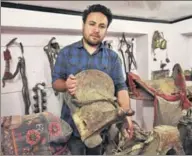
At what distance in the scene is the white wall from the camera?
24.4 inches

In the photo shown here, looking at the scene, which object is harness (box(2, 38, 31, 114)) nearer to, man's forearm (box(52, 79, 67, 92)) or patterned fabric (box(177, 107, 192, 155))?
man's forearm (box(52, 79, 67, 92))

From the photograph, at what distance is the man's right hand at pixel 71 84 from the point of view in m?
0.61

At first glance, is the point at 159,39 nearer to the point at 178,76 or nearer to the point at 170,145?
the point at 178,76

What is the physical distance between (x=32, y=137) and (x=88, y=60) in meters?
0.26

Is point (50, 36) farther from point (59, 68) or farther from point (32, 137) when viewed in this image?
point (32, 137)

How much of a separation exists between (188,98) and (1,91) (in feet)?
1.92

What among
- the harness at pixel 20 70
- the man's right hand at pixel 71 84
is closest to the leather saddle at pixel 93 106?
the man's right hand at pixel 71 84

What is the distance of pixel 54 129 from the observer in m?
0.62

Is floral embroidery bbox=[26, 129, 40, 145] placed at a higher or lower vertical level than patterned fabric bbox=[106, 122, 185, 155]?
higher

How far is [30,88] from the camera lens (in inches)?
25.5

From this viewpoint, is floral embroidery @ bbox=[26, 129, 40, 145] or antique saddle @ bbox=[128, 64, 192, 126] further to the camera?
antique saddle @ bbox=[128, 64, 192, 126]

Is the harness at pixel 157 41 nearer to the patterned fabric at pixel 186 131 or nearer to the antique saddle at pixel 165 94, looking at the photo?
the antique saddle at pixel 165 94

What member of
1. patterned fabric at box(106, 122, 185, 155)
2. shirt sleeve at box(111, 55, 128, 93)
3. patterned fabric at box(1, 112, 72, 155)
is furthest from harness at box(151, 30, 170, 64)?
patterned fabric at box(1, 112, 72, 155)

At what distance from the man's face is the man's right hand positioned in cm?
11
